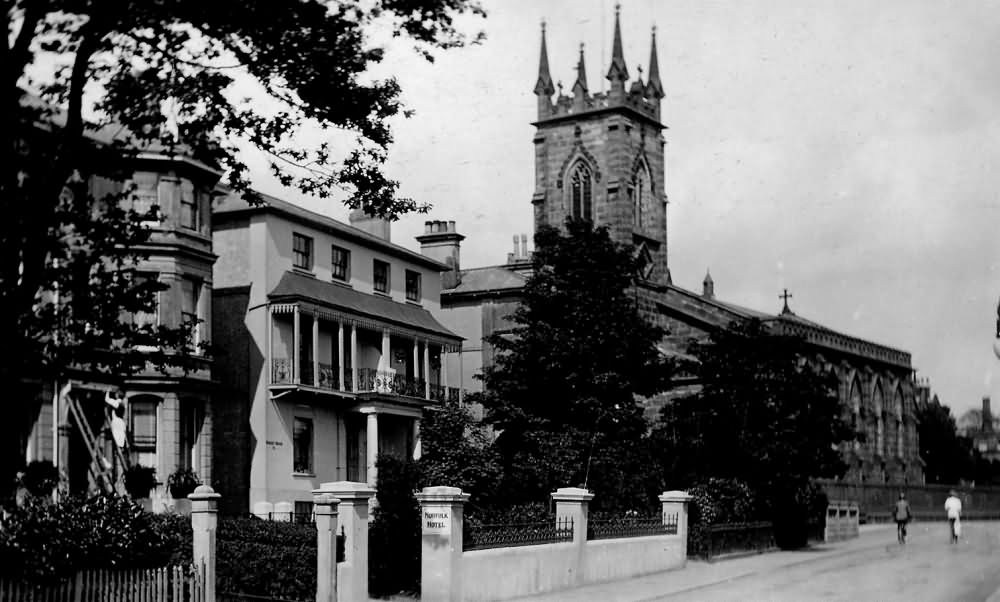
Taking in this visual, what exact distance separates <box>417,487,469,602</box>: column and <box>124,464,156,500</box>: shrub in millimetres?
15423

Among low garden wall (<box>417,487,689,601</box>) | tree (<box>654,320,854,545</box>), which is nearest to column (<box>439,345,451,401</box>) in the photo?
tree (<box>654,320,854,545</box>)

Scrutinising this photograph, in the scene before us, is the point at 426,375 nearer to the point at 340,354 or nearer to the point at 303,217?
the point at 340,354

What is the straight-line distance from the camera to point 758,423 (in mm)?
36906

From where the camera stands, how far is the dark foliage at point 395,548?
21.0 meters

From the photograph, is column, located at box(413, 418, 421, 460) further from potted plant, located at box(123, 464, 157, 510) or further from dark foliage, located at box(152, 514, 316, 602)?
dark foliage, located at box(152, 514, 316, 602)

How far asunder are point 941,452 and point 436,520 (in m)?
88.3

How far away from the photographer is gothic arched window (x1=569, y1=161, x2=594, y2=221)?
7931 cm

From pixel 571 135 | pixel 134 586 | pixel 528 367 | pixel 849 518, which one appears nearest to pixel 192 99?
pixel 134 586

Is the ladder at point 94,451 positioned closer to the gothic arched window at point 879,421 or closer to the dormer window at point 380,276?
the dormer window at point 380,276

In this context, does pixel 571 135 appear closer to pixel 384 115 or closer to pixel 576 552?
pixel 576 552

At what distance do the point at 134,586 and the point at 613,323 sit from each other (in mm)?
23635

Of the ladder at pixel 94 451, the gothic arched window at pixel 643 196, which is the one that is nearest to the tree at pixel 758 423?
the ladder at pixel 94 451

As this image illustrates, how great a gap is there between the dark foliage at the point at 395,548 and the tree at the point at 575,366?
13828 mm

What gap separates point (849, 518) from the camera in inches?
1780
